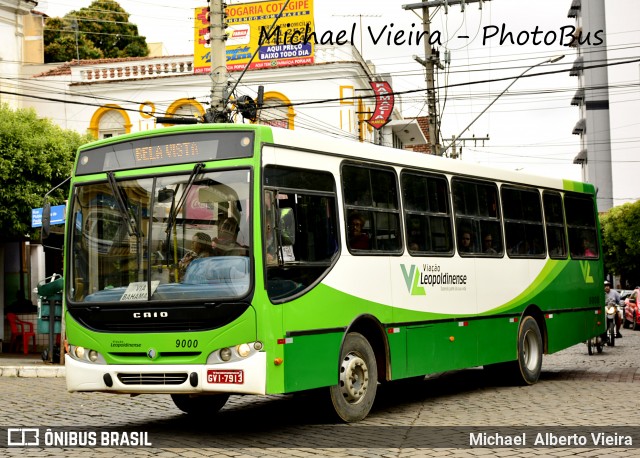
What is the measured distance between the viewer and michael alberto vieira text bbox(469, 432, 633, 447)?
905 cm

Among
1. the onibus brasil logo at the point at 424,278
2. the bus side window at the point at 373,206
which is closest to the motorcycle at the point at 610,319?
the onibus brasil logo at the point at 424,278

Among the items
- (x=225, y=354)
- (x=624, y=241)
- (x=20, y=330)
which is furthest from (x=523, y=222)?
(x=624, y=241)

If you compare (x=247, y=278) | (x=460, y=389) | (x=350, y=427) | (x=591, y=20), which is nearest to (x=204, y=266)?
(x=247, y=278)

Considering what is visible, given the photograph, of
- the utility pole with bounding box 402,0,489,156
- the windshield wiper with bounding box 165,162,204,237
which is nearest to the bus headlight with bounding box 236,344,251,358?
the windshield wiper with bounding box 165,162,204,237

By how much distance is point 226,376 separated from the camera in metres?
9.12

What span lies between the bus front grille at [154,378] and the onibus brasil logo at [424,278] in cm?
349

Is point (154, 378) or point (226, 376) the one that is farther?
point (154, 378)

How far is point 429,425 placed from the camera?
414 inches

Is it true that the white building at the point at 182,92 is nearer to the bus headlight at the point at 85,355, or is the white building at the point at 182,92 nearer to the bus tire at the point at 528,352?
the bus tire at the point at 528,352

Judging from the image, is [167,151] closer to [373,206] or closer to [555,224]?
[373,206]

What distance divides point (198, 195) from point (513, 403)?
541 cm

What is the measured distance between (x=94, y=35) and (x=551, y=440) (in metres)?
52.6

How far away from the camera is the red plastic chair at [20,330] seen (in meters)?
23.4

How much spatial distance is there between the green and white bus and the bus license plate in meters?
0.01
